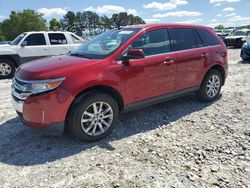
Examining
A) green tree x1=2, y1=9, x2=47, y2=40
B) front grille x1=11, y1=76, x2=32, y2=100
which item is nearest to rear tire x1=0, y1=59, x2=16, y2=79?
front grille x1=11, y1=76, x2=32, y2=100

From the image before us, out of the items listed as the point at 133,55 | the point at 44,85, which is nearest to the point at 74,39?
the point at 133,55

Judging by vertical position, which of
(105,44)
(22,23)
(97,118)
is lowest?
(97,118)

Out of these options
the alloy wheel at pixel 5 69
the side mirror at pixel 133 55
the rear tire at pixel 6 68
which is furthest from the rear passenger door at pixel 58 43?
the side mirror at pixel 133 55

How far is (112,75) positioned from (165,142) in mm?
1297

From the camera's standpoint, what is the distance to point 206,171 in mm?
3039

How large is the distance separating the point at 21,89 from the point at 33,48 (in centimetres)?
651

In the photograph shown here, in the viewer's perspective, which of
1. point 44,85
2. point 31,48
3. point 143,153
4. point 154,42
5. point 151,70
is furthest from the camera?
point 31,48

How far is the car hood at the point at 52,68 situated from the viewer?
3.43 m

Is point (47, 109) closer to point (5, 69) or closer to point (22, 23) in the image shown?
point (5, 69)

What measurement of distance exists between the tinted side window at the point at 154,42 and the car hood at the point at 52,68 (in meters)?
0.95

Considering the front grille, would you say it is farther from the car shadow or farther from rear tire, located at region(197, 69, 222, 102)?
rear tire, located at region(197, 69, 222, 102)

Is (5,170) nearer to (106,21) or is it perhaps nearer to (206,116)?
(206,116)

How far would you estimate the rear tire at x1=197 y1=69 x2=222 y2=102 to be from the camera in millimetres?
5312

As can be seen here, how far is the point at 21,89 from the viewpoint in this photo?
3.51m
